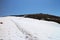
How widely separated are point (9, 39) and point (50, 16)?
13.7 feet

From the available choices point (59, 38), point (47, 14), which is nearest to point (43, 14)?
point (47, 14)

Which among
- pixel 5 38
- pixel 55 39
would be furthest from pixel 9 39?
pixel 55 39

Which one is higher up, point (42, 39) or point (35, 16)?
point (35, 16)

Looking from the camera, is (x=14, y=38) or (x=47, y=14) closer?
(x=14, y=38)

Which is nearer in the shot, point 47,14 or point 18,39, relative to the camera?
point 18,39

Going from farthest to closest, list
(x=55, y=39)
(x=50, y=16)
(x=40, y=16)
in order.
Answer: (x=40, y=16) < (x=50, y=16) < (x=55, y=39)

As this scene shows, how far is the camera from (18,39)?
2.59 metres

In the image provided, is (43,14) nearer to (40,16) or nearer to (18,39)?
(40,16)

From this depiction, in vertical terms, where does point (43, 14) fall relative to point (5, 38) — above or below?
above

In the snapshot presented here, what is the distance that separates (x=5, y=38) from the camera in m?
2.65

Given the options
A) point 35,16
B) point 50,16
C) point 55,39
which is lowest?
point 55,39

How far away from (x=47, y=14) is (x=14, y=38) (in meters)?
4.13

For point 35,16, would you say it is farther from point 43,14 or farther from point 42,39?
point 42,39

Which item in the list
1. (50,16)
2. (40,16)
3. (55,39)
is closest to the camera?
(55,39)
